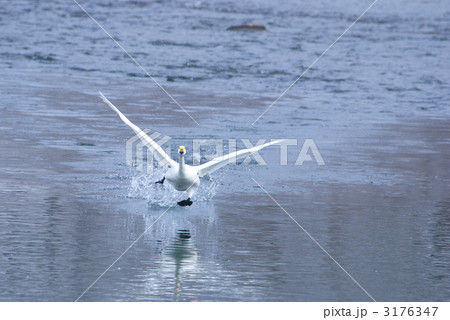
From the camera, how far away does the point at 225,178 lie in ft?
54.7

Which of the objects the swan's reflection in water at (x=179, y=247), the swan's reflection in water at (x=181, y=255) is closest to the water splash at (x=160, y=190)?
the swan's reflection in water at (x=179, y=247)

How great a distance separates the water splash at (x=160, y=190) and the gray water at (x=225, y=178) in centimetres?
4

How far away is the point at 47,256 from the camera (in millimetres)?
11531

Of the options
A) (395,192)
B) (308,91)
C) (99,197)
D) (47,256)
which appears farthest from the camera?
(308,91)

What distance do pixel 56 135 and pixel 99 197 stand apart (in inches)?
190

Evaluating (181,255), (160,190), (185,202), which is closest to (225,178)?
(160,190)

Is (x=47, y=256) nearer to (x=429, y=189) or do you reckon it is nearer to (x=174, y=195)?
(x=174, y=195)

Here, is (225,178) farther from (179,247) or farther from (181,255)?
(181,255)

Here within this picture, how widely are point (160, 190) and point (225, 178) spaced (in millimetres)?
1566

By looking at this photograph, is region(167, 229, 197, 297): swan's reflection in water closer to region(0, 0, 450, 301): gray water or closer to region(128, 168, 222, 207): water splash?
region(0, 0, 450, 301): gray water

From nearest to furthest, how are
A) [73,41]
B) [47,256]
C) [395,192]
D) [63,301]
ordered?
[63,301]
[47,256]
[395,192]
[73,41]

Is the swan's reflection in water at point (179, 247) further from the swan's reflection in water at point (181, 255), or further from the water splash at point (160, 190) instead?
the water splash at point (160, 190)

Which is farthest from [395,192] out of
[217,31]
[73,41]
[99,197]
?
[217,31]

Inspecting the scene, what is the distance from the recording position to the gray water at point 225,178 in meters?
11.1
